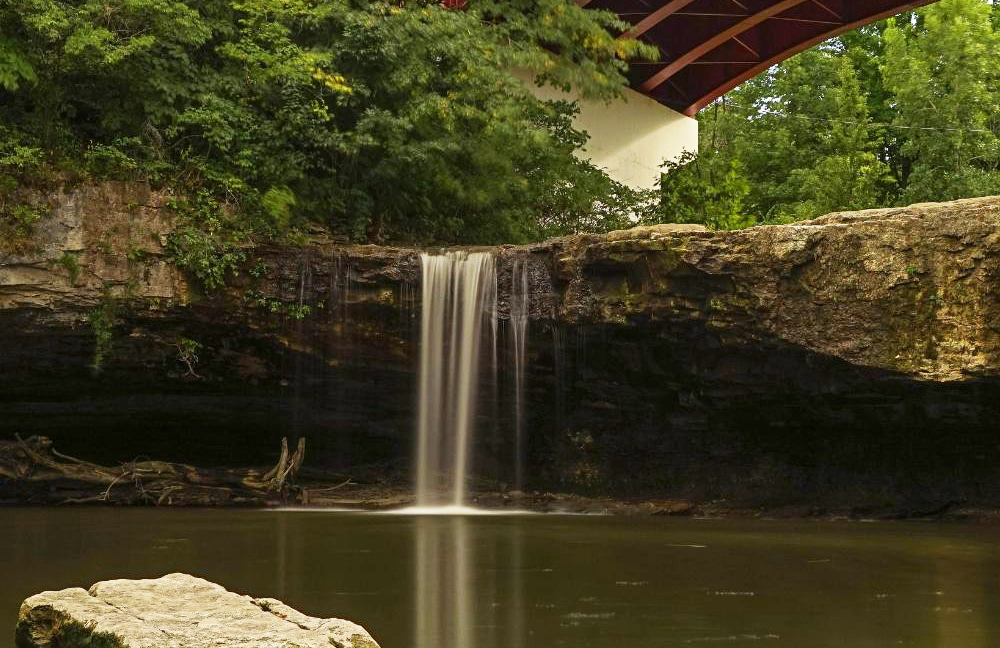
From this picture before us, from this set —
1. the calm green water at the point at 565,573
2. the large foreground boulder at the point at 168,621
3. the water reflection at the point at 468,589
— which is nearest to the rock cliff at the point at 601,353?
the calm green water at the point at 565,573

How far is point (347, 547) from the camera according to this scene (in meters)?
13.4

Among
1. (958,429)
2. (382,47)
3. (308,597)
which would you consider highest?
(382,47)

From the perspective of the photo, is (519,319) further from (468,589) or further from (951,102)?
(951,102)

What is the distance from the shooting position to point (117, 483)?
19641 mm

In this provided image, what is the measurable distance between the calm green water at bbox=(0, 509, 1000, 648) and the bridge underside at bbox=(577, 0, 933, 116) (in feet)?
57.8

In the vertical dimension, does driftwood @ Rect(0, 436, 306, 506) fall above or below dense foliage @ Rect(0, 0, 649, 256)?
below

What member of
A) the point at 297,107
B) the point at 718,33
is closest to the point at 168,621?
the point at 297,107

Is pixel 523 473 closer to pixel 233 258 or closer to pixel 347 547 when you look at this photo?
pixel 233 258

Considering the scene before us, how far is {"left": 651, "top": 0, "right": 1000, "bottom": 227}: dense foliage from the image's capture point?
37.2 m

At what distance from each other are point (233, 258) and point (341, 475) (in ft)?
13.8

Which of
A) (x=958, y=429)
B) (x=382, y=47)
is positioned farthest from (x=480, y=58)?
Answer: (x=958, y=429)

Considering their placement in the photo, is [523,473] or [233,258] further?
[523,473]

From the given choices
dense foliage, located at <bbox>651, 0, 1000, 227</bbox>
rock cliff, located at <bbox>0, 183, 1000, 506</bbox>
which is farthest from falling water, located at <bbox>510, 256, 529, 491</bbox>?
dense foliage, located at <bbox>651, 0, 1000, 227</bbox>

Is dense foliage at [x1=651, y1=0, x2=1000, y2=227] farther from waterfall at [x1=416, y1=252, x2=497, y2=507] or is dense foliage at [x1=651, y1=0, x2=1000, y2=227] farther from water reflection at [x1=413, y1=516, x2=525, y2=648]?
water reflection at [x1=413, y1=516, x2=525, y2=648]
